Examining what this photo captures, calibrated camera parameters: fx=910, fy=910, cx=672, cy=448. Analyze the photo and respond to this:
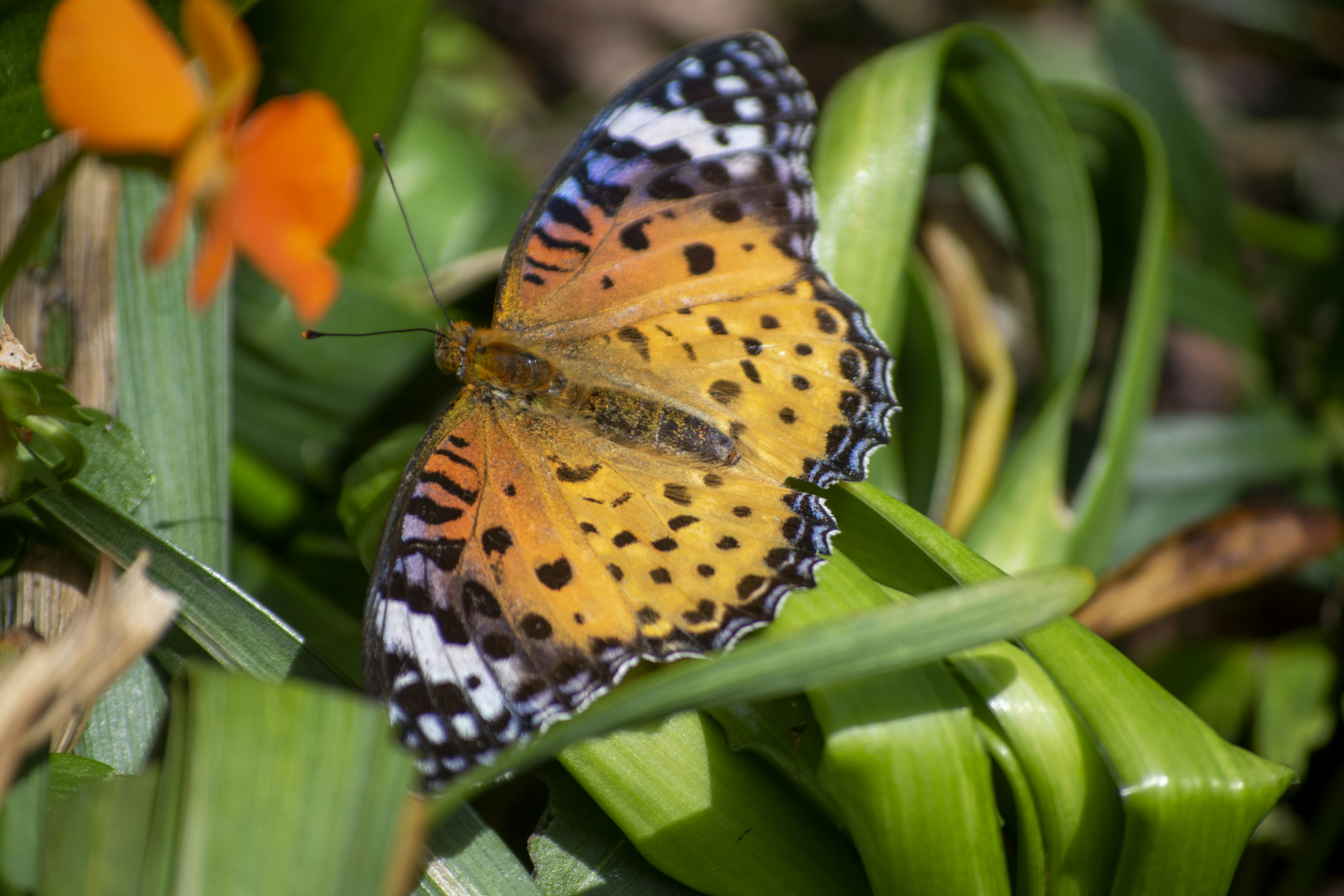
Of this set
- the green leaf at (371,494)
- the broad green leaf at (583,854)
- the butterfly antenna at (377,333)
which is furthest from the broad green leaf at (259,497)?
the broad green leaf at (583,854)

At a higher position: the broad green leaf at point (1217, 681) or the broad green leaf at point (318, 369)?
the broad green leaf at point (318, 369)

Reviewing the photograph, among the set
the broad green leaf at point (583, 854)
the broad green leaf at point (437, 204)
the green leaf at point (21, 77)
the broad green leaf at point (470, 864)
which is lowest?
the broad green leaf at point (583, 854)

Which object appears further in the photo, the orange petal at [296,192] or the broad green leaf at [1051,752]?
the broad green leaf at [1051,752]

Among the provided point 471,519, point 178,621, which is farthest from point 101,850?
point 471,519

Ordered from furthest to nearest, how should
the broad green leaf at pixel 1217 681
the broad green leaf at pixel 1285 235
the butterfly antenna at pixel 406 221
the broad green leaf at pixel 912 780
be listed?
the broad green leaf at pixel 1285 235 < the broad green leaf at pixel 1217 681 < the butterfly antenna at pixel 406 221 < the broad green leaf at pixel 912 780

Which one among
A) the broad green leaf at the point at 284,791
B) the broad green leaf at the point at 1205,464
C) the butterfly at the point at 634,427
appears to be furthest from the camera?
the broad green leaf at the point at 1205,464

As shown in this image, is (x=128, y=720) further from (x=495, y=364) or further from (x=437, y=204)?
(x=437, y=204)

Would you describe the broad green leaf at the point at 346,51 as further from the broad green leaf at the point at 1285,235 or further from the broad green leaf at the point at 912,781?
the broad green leaf at the point at 1285,235

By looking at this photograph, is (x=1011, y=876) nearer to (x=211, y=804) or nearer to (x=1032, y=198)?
(x=211, y=804)

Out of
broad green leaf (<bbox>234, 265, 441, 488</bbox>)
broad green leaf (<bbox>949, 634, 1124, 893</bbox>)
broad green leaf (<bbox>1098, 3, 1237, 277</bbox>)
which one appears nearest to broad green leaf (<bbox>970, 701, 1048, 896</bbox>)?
broad green leaf (<bbox>949, 634, 1124, 893</bbox>)
